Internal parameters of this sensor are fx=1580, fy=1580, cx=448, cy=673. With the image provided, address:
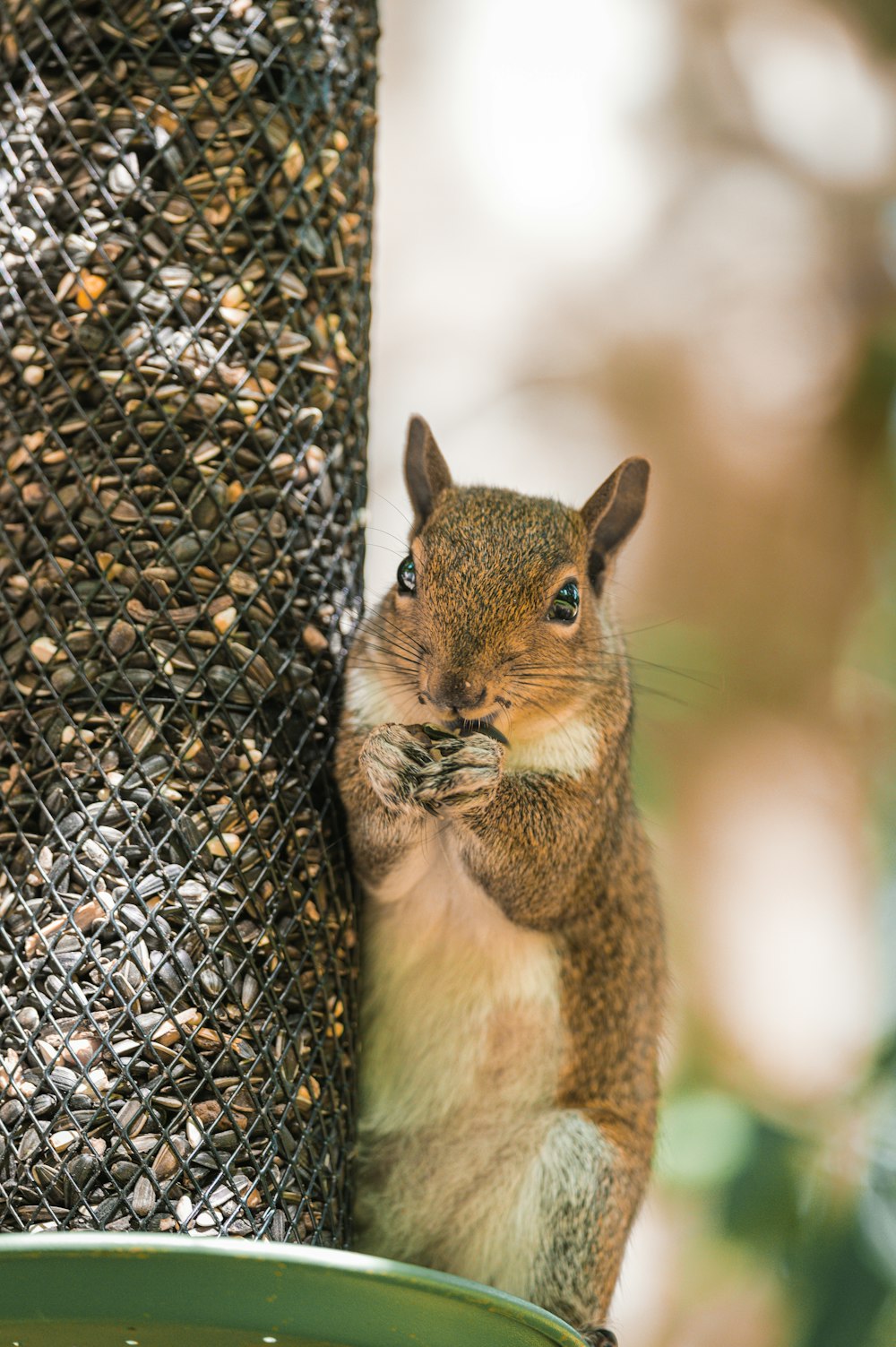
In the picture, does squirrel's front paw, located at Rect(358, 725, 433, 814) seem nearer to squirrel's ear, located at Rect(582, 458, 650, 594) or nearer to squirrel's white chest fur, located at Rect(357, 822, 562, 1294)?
squirrel's white chest fur, located at Rect(357, 822, 562, 1294)

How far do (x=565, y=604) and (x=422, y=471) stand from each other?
473 millimetres

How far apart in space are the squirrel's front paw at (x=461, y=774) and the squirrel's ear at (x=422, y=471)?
0.70m

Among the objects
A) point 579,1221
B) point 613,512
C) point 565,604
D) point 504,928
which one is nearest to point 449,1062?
point 504,928

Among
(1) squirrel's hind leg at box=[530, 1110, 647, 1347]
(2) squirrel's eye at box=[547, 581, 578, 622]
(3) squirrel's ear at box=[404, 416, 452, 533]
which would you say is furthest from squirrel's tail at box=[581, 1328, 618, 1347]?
(3) squirrel's ear at box=[404, 416, 452, 533]

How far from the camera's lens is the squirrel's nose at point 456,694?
9.36ft

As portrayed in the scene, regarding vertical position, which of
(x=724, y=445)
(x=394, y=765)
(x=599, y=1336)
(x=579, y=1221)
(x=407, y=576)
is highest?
(x=724, y=445)

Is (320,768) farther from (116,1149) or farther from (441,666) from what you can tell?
(116,1149)

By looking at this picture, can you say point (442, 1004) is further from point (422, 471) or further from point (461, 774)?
point (422, 471)

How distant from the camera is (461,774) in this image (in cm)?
279

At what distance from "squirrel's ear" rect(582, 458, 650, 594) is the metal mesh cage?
0.51 meters

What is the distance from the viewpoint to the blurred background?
21.2 feet

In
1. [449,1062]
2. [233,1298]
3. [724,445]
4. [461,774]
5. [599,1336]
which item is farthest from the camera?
[724,445]

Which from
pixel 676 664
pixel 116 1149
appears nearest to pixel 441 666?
pixel 116 1149

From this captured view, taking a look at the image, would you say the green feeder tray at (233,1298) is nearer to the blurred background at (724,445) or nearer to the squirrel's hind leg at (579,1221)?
the squirrel's hind leg at (579,1221)
